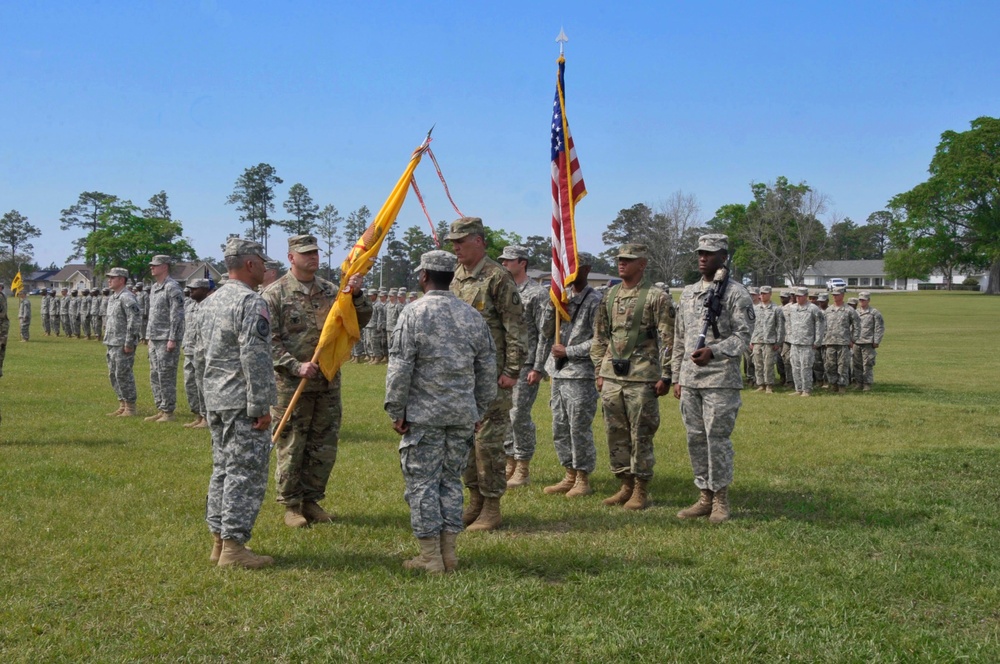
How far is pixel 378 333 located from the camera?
25.0m

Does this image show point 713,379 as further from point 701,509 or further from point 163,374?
point 163,374

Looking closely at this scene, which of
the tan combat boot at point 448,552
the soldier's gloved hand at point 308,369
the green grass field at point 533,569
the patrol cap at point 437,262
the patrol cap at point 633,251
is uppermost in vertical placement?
the patrol cap at point 633,251

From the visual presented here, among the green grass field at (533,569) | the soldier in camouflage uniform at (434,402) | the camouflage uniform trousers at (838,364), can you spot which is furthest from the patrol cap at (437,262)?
the camouflage uniform trousers at (838,364)

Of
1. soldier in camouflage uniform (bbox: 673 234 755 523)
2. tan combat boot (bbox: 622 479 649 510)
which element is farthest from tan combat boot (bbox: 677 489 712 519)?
tan combat boot (bbox: 622 479 649 510)

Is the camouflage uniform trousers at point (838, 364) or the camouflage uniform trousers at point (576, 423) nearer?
the camouflage uniform trousers at point (576, 423)

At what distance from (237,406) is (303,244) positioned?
1953 mm

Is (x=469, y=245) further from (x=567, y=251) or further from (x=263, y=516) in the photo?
(x=263, y=516)

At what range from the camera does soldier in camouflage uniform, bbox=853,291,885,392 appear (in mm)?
17781

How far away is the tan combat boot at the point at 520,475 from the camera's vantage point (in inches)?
330

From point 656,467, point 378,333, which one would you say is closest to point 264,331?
point 656,467

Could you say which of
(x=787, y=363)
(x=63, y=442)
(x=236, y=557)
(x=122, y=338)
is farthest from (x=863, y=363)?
(x=236, y=557)

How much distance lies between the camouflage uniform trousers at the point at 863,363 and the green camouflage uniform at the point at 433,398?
14.7 metres

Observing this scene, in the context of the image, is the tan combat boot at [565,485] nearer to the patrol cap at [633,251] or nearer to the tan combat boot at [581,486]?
the tan combat boot at [581,486]

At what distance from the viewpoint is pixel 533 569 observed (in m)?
5.54
